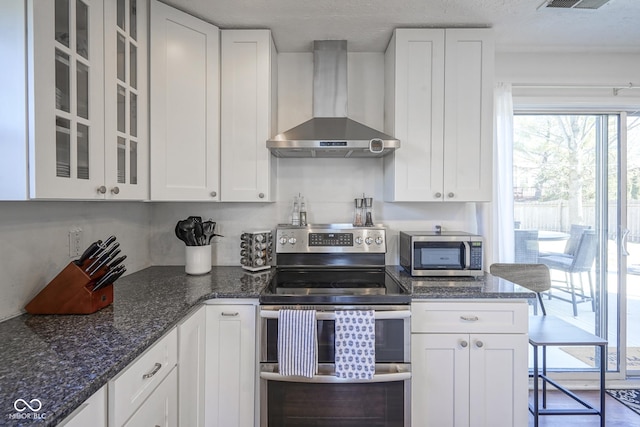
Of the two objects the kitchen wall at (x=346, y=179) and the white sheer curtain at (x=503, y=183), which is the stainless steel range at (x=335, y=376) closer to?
the kitchen wall at (x=346, y=179)

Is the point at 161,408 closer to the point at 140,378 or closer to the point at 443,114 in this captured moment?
the point at 140,378

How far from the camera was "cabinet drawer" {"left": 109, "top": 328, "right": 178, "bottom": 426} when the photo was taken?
0.98 metres

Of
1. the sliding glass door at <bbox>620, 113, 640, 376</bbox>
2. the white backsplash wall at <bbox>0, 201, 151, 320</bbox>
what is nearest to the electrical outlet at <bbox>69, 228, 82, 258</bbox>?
the white backsplash wall at <bbox>0, 201, 151, 320</bbox>

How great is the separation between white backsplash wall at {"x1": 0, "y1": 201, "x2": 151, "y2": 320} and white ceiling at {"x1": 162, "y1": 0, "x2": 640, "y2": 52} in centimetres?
124

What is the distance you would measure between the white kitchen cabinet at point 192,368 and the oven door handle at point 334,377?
0.31 m

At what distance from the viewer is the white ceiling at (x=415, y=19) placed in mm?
1909

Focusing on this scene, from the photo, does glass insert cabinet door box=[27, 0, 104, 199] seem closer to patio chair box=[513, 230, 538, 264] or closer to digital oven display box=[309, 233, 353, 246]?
digital oven display box=[309, 233, 353, 246]

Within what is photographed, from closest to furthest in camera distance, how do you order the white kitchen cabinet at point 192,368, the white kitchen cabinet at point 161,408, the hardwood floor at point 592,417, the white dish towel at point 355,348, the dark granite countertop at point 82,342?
1. the dark granite countertop at point 82,342
2. the white kitchen cabinet at point 161,408
3. the white kitchen cabinet at point 192,368
4. the white dish towel at point 355,348
5. the hardwood floor at point 592,417

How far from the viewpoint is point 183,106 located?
6.54ft

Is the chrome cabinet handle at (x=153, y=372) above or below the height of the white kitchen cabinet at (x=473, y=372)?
above

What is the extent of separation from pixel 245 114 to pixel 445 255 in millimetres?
1497

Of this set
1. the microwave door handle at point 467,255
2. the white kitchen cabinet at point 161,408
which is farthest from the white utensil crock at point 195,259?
the microwave door handle at point 467,255

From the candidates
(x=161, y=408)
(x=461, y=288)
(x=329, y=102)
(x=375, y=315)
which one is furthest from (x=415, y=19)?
(x=161, y=408)

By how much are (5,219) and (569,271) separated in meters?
3.47
